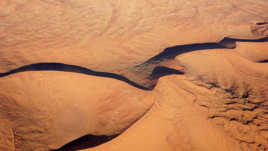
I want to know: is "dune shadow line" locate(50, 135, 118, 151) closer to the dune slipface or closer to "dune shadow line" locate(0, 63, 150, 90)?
the dune slipface

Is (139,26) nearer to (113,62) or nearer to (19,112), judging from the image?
(113,62)

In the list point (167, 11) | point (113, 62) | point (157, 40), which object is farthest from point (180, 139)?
point (167, 11)

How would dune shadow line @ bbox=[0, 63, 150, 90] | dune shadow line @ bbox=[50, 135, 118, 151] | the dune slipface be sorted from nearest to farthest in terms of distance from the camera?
1. dune shadow line @ bbox=[50, 135, 118, 151]
2. the dune slipface
3. dune shadow line @ bbox=[0, 63, 150, 90]

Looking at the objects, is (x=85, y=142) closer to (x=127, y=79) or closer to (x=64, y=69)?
(x=127, y=79)

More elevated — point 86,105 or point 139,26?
point 139,26

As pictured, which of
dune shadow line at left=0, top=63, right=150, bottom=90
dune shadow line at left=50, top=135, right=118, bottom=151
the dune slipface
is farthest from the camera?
dune shadow line at left=0, top=63, right=150, bottom=90

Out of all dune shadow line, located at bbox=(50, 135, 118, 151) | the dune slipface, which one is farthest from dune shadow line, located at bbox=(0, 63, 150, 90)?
dune shadow line, located at bbox=(50, 135, 118, 151)

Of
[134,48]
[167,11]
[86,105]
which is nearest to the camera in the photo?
[86,105]

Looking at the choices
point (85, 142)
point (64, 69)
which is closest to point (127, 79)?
point (64, 69)
